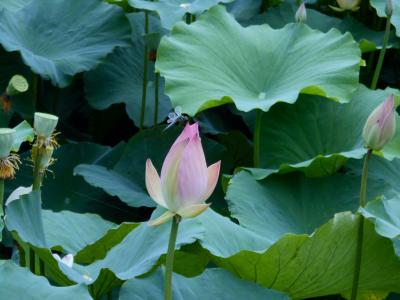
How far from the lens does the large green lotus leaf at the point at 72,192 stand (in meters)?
2.27

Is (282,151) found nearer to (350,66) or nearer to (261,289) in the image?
(350,66)

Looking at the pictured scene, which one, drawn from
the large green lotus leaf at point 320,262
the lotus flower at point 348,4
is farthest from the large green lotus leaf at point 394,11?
the large green lotus leaf at point 320,262

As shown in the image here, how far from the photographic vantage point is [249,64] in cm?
212

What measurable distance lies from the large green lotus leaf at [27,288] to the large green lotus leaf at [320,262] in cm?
32

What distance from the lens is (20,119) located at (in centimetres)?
273

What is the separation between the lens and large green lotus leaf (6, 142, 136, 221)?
227 centimetres

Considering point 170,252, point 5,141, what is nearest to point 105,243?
point 5,141

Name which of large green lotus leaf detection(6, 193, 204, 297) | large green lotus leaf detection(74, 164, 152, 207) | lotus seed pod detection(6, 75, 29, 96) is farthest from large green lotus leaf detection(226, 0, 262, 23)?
large green lotus leaf detection(6, 193, 204, 297)

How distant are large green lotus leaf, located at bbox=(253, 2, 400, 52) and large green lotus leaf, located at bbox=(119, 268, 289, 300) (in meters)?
1.36

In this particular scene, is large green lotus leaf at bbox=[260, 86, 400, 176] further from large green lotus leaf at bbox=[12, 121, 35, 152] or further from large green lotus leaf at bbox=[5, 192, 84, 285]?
large green lotus leaf at bbox=[5, 192, 84, 285]

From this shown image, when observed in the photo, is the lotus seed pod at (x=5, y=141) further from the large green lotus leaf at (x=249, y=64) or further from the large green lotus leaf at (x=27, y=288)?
the large green lotus leaf at (x=249, y=64)

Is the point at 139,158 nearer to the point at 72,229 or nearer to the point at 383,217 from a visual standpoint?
the point at 72,229

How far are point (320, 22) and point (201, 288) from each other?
146 centimetres

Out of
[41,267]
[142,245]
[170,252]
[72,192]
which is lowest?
[72,192]
